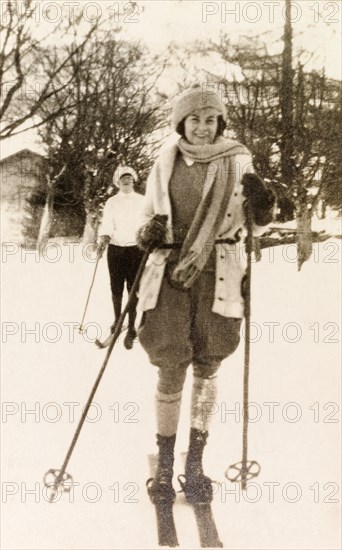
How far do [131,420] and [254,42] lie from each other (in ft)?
3.49

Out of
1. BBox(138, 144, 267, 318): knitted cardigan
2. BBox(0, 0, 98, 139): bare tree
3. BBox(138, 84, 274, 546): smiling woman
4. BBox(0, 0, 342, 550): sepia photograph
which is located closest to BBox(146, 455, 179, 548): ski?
BBox(0, 0, 342, 550): sepia photograph

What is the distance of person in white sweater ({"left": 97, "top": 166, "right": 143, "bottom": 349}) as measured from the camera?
1.35 meters

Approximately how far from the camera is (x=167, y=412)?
4.51 feet

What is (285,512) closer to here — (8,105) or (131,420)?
(131,420)

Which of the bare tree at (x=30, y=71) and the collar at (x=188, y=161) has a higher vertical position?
the bare tree at (x=30, y=71)

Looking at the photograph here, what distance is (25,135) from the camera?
1429mm

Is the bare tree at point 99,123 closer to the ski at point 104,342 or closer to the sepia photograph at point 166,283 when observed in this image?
the sepia photograph at point 166,283

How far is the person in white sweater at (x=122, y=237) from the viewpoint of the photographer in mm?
1352

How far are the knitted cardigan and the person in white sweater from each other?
6 centimetres

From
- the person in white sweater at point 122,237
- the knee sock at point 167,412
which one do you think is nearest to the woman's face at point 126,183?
the person in white sweater at point 122,237

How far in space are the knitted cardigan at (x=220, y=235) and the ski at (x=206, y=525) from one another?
512 millimetres

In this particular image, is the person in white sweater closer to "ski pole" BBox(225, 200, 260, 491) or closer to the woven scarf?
the woven scarf

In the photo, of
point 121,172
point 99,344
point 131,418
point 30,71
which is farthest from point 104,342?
point 30,71

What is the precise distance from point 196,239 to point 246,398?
43 cm
